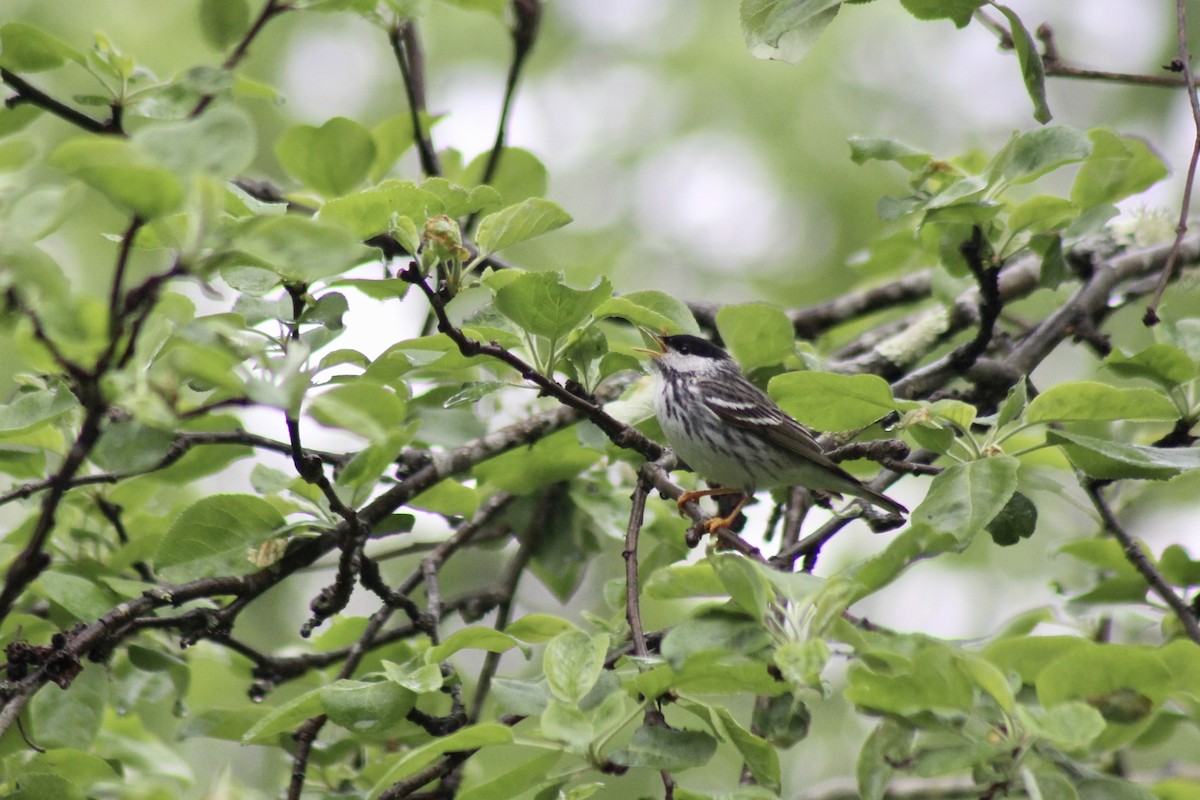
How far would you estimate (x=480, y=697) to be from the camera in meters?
4.20

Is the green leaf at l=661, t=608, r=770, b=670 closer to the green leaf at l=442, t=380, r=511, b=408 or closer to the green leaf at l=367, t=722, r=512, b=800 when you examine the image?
the green leaf at l=367, t=722, r=512, b=800

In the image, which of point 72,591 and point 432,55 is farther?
point 432,55

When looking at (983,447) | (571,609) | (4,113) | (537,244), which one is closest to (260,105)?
(537,244)

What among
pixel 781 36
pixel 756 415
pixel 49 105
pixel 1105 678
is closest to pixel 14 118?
pixel 49 105

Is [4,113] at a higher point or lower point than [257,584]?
higher

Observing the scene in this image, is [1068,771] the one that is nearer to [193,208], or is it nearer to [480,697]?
[193,208]

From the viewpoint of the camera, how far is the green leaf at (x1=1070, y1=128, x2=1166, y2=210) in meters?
3.54

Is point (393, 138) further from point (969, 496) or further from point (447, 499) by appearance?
point (969, 496)

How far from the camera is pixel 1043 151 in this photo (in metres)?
3.12

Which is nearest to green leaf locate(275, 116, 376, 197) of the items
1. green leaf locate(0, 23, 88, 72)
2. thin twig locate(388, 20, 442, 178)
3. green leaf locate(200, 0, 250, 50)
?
thin twig locate(388, 20, 442, 178)

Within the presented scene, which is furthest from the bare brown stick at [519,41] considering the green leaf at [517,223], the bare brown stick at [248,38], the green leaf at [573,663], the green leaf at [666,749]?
the green leaf at [666,749]

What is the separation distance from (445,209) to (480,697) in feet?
7.02

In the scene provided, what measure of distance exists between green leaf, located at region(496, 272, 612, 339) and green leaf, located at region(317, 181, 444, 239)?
0.95 ft

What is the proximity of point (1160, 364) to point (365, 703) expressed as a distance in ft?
7.78
